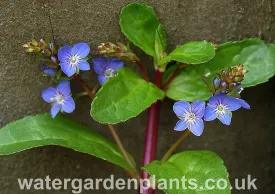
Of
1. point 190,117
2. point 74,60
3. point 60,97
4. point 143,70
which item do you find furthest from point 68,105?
point 190,117

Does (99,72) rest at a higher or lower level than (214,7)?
lower

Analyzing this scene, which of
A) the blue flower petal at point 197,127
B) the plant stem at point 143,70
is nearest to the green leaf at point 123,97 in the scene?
the plant stem at point 143,70

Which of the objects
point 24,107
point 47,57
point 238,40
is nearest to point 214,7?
point 238,40

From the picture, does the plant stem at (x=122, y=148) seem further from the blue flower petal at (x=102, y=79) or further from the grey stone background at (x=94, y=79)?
the blue flower petal at (x=102, y=79)

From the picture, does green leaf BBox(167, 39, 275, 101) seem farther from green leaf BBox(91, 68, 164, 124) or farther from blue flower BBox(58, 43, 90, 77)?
blue flower BBox(58, 43, 90, 77)

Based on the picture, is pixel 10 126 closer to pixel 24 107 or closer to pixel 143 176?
pixel 24 107

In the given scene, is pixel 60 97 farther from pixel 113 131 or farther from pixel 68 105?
pixel 113 131
